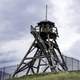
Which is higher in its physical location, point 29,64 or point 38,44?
point 38,44

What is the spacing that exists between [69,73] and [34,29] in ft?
42.1

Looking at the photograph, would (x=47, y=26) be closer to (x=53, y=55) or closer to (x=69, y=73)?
(x=53, y=55)

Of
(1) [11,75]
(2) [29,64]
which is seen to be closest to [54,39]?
(2) [29,64]

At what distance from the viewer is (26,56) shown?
1984 inches

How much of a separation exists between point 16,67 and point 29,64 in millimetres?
2232

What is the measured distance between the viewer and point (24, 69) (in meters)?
50.8

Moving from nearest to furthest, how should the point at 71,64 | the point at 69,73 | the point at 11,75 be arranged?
the point at 69,73 < the point at 71,64 < the point at 11,75

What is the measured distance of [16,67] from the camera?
1994 inches

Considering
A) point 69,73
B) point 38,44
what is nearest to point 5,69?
point 38,44

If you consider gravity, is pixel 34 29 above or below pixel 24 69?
above

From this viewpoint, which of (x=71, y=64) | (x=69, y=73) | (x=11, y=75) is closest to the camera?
(x=69, y=73)

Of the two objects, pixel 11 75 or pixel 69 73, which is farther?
pixel 11 75

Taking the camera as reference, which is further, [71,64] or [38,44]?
[38,44]

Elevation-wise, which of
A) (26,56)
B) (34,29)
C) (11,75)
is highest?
(34,29)
